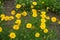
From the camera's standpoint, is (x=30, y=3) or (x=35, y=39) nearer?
(x=35, y=39)

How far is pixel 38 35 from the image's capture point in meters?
3.87

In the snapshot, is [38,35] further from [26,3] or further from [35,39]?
[26,3]

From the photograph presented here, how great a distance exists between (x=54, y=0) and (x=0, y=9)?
1295 mm

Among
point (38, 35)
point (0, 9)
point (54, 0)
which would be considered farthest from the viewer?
point (54, 0)

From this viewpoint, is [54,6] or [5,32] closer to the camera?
[5,32]

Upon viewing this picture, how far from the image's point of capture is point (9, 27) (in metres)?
4.49

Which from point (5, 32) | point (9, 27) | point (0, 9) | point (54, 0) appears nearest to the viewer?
point (5, 32)

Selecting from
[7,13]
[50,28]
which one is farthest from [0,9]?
[50,28]

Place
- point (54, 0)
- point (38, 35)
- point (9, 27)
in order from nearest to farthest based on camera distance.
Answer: point (38, 35), point (9, 27), point (54, 0)

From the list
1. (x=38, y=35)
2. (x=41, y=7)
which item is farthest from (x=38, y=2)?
(x=38, y=35)

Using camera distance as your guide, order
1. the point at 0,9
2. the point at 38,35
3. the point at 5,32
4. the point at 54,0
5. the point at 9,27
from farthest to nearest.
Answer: the point at 54,0 → the point at 0,9 → the point at 9,27 → the point at 5,32 → the point at 38,35

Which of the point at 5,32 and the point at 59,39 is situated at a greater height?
the point at 5,32

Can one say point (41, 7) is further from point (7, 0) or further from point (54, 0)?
point (7, 0)

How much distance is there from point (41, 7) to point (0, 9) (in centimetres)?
94
